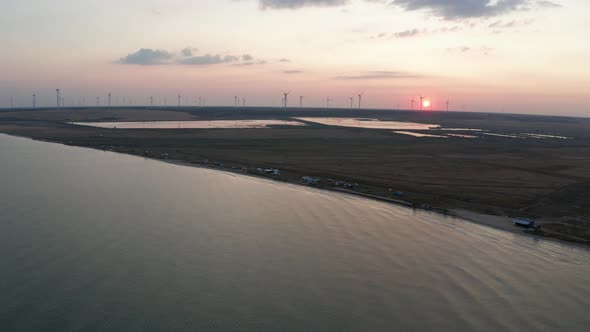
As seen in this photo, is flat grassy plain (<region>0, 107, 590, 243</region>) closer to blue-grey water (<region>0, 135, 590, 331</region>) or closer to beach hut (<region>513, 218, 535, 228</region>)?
beach hut (<region>513, 218, 535, 228</region>)

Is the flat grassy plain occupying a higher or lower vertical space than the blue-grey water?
higher

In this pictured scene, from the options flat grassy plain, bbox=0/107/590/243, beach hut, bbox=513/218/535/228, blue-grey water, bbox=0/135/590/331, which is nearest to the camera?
blue-grey water, bbox=0/135/590/331

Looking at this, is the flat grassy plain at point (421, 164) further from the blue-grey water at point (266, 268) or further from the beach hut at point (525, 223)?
the blue-grey water at point (266, 268)

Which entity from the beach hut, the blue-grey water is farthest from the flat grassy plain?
the blue-grey water

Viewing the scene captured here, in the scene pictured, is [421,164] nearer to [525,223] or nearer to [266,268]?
[525,223]

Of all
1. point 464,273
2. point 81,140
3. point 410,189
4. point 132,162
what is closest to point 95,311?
point 464,273

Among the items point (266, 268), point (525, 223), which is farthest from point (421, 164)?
point (266, 268)

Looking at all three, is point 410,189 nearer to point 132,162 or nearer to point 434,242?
point 434,242

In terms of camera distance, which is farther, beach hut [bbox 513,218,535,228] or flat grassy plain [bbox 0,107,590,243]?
flat grassy plain [bbox 0,107,590,243]
